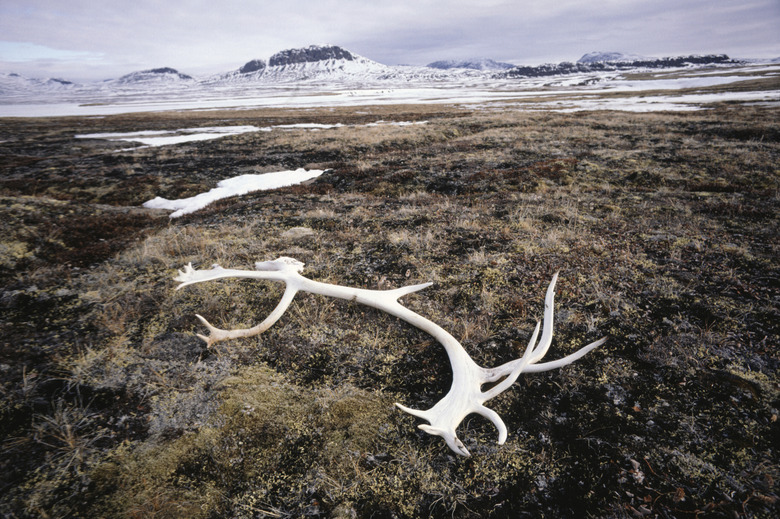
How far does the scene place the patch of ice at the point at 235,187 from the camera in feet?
38.0

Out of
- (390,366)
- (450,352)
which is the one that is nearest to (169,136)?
(390,366)

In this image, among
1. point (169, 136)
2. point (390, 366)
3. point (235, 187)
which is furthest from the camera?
point (169, 136)

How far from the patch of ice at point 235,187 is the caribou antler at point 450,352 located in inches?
297

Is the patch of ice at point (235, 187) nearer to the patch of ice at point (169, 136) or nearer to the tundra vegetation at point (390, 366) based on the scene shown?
the tundra vegetation at point (390, 366)

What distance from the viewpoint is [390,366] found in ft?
11.8

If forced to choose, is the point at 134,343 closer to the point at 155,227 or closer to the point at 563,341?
the point at 563,341

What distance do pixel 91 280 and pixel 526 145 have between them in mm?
18130

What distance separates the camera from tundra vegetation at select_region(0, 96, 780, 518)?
2385mm

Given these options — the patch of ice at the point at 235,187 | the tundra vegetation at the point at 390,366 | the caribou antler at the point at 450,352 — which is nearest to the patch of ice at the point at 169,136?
the patch of ice at the point at 235,187

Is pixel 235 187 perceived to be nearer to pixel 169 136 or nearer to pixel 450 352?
pixel 450 352

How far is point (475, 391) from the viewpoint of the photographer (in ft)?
10.0

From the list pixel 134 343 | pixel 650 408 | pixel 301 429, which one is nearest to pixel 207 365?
pixel 134 343

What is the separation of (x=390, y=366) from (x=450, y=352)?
0.70 metres

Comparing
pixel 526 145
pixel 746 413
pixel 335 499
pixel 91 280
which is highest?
pixel 526 145
